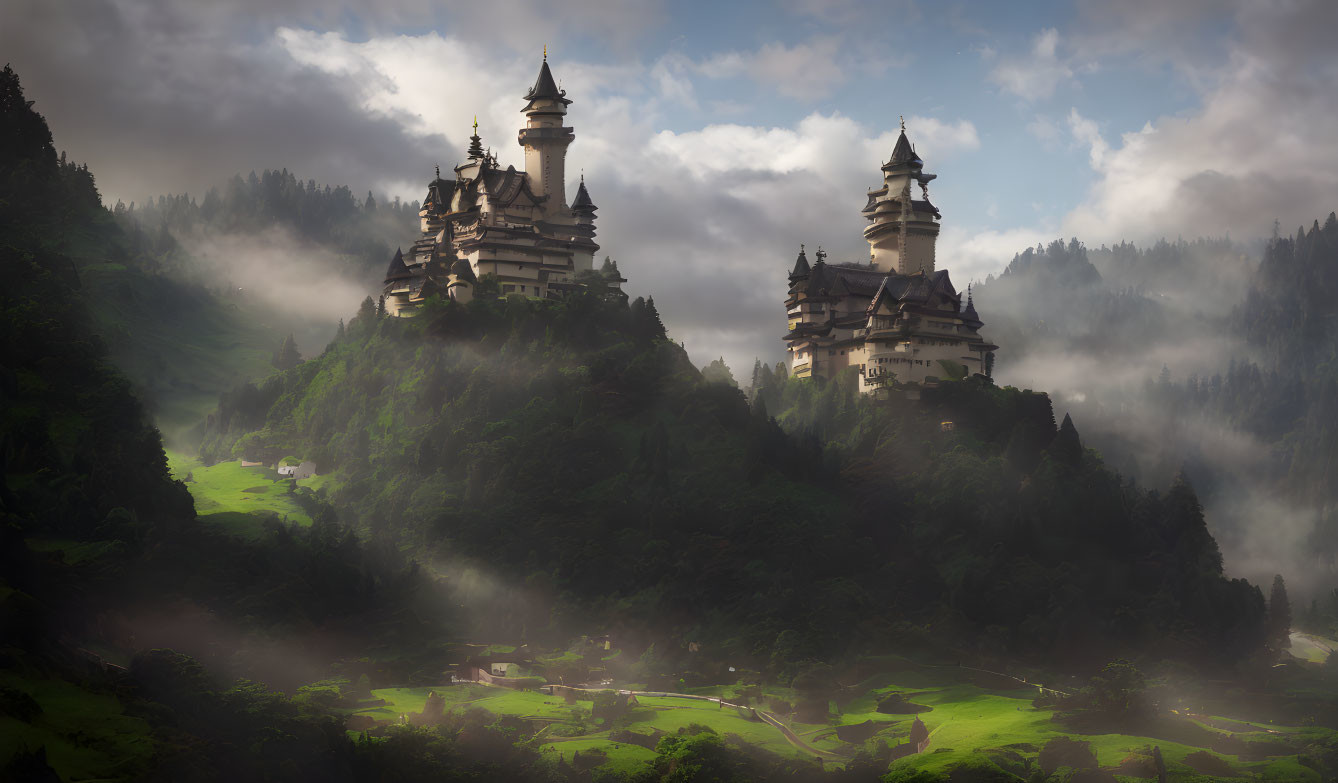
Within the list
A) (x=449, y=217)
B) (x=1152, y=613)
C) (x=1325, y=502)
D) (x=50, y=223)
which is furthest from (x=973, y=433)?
(x=1325, y=502)

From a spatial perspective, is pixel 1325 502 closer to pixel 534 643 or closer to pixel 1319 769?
pixel 1319 769

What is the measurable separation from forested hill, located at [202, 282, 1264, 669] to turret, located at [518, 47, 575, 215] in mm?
13040

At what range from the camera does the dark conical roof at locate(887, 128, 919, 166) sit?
129750 millimetres

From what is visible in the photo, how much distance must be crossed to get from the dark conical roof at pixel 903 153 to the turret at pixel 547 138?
29.7 meters

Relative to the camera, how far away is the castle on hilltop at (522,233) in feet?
408

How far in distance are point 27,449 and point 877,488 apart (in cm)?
6349

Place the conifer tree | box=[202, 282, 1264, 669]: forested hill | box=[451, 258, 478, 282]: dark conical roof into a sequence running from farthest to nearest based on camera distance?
box=[451, 258, 478, 282]: dark conical roof → the conifer tree → box=[202, 282, 1264, 669]: forested hill

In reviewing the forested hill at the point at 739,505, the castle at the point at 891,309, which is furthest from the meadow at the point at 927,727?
the castle at the point at 891,309

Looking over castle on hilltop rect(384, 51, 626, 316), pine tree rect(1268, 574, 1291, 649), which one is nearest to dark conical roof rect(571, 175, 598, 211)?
castle on hilltop rect(384, 51, 626, 316)

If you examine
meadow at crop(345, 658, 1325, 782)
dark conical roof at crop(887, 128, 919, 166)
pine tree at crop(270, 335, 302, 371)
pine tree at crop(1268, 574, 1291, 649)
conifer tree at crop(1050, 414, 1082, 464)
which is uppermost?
dark conical roof at crop(887, 128, 919, 166)

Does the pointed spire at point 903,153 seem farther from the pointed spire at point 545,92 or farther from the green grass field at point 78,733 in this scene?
the green grass field at point 78,733

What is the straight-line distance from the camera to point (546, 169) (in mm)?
130125

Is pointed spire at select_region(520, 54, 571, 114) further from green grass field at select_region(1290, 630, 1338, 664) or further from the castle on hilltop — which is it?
green grass field at select_region(1290, 630, 1338, 664)

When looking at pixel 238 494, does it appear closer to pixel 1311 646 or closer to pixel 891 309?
pixel 891 309
